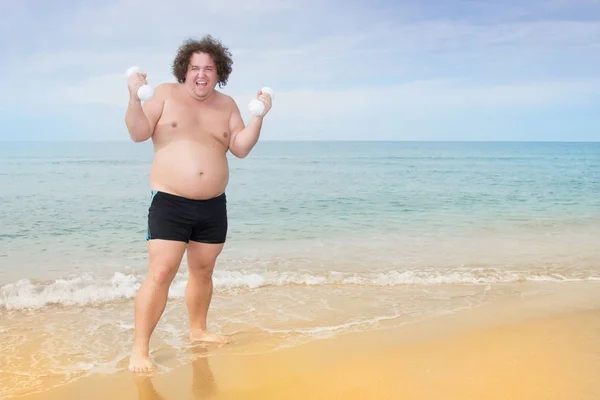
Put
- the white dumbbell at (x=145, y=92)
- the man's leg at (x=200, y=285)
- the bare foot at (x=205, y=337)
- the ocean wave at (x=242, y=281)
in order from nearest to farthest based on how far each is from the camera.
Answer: the white dumbbell at (x=145, y=92) → the man's leg at (x=200, y=285) → the bare foot at (x=205, y=337) → the ocean wave at (x=242, y=281)

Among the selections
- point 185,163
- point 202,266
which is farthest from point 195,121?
point 202,266

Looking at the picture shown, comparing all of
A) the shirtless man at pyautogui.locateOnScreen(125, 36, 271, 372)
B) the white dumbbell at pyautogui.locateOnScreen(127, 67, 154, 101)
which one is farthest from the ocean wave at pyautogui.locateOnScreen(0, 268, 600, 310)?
the white dumbbell at pyautogui.locateOnScreen(127, 67, 154, 101)

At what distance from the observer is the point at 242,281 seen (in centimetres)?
627

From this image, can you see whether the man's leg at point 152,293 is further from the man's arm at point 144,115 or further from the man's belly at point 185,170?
the man's arm at point 144,115

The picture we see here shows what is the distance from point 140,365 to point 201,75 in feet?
6.20

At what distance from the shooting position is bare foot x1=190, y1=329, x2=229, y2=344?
420 centimetres

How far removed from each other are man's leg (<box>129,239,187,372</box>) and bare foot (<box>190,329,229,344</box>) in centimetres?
58

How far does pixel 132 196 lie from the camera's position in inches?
677

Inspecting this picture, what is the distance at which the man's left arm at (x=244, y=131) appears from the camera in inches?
142

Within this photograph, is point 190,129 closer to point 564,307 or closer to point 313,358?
point 313,358

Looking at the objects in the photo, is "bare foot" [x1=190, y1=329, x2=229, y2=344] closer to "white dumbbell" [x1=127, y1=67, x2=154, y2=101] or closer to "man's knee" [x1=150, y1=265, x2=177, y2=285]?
"man's knee" [x1=150, y1=265, x2=177, y2=285]

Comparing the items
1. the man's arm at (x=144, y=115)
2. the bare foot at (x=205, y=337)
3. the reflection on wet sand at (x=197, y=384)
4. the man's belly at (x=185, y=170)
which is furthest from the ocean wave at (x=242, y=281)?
the man's arm at (x=144, y=115)

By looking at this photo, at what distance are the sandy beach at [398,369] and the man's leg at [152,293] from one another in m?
0.13

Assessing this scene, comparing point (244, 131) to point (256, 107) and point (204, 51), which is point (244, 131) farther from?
point (204, 51)
